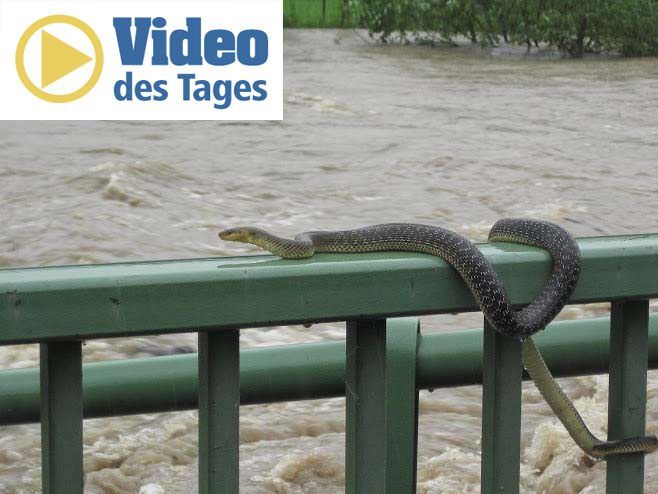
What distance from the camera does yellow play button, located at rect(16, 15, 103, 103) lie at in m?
8.01

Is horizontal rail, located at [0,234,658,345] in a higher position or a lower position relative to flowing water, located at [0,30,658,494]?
higher

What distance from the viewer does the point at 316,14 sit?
16547mm

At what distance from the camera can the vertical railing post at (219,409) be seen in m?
1.18

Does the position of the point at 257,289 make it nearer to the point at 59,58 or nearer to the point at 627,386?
the point at 627,386

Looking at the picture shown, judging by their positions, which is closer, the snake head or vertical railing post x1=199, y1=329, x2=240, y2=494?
vertical railing post x1=199, y1=329, x2=240, y2=494

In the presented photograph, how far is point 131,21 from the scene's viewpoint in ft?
29.8

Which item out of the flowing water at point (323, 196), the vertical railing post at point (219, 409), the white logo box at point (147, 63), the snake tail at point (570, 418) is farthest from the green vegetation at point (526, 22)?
the vertical railing post at point (219, 409)

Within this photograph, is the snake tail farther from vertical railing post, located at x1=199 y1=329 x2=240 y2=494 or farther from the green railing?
vertical railing post, located at x1=199 y1=329 x2=240 y2=494

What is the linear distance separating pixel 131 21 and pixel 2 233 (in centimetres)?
457

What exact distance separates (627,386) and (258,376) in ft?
1.37

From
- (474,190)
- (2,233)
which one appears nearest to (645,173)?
(474,190)

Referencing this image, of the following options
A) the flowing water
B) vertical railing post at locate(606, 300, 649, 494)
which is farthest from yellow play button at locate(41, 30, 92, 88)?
vertical railing post at locate(606, 300, 649, 494)

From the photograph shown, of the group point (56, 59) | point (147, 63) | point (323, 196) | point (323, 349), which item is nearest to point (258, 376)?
point (323, 349)

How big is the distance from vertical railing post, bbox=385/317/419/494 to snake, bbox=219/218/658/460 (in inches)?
4.0
